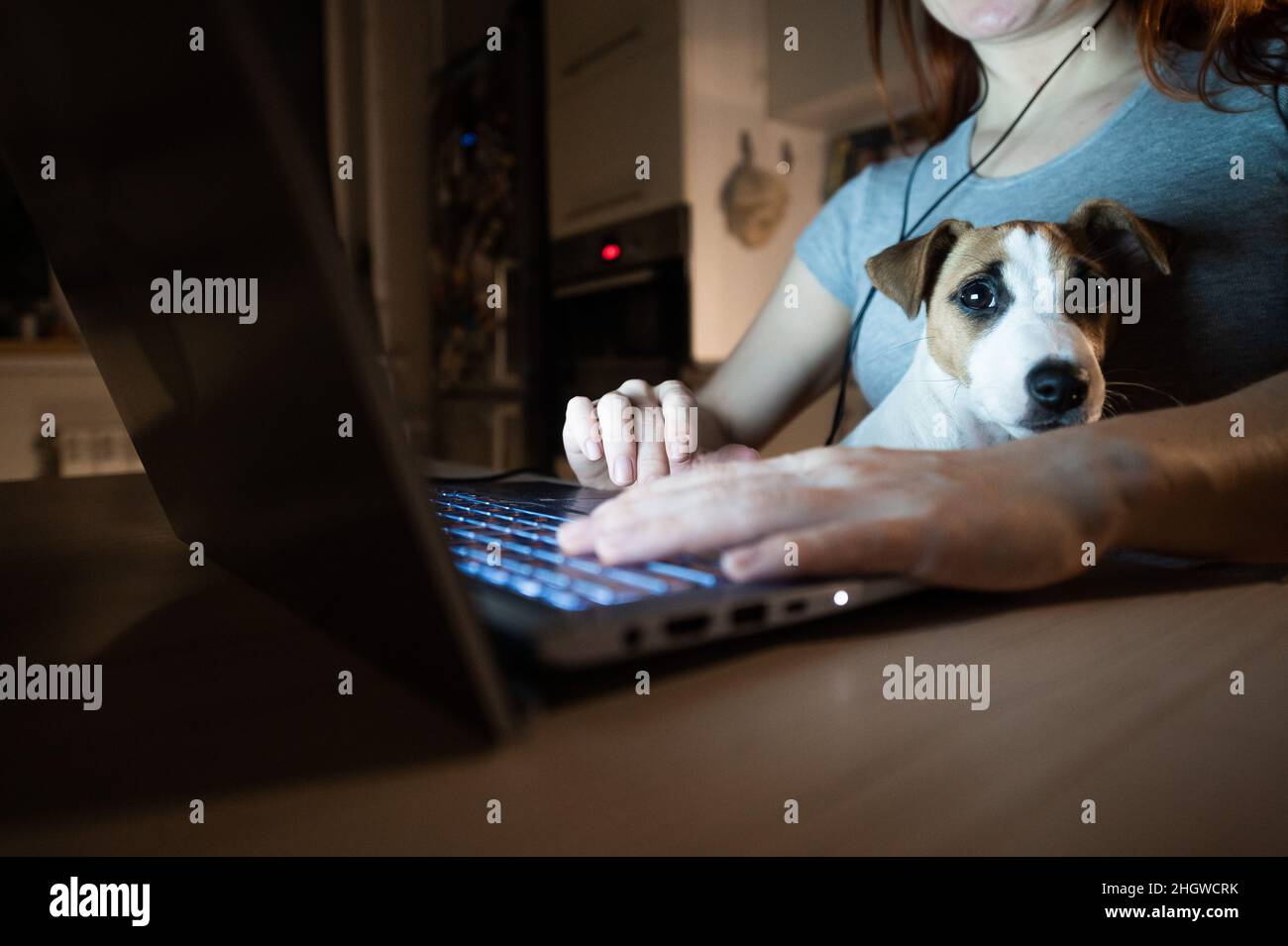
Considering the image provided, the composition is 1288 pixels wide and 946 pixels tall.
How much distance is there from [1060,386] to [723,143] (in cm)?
209

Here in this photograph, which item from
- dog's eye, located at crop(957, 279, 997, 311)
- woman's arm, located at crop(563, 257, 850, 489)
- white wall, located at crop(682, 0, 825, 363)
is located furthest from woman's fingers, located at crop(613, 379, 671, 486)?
white wall, located at crop(682, 0, 825, 363)

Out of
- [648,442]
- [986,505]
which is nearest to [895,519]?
[986,505]

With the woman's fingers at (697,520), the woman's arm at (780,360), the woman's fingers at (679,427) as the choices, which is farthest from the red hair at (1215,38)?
the woman's fingers at (697,520)

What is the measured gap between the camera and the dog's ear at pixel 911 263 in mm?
899

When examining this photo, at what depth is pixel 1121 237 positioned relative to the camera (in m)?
0.85

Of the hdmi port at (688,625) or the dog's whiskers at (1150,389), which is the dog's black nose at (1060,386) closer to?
the dog's whiskers at (1150,389)

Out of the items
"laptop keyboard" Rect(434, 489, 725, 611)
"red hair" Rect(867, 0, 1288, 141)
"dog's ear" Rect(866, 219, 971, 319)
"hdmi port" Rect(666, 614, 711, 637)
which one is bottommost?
"hdmi port" Rect(666, 614, 711, 637)

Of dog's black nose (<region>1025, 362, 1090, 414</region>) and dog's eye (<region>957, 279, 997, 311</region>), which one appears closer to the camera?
dog's black nose (<region>1025, 362, 1090, 414</region>)

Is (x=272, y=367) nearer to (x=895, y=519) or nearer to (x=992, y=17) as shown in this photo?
(x=895, y=519)

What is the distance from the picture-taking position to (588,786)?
0.26 meters

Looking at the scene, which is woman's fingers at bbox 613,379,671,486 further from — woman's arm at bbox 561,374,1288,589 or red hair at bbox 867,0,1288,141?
red hair at bbox 867,0,1288,141

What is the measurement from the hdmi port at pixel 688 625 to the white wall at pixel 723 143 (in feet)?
7.49

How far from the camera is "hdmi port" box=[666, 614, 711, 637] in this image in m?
0.32

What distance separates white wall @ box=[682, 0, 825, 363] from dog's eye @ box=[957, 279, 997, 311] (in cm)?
167
